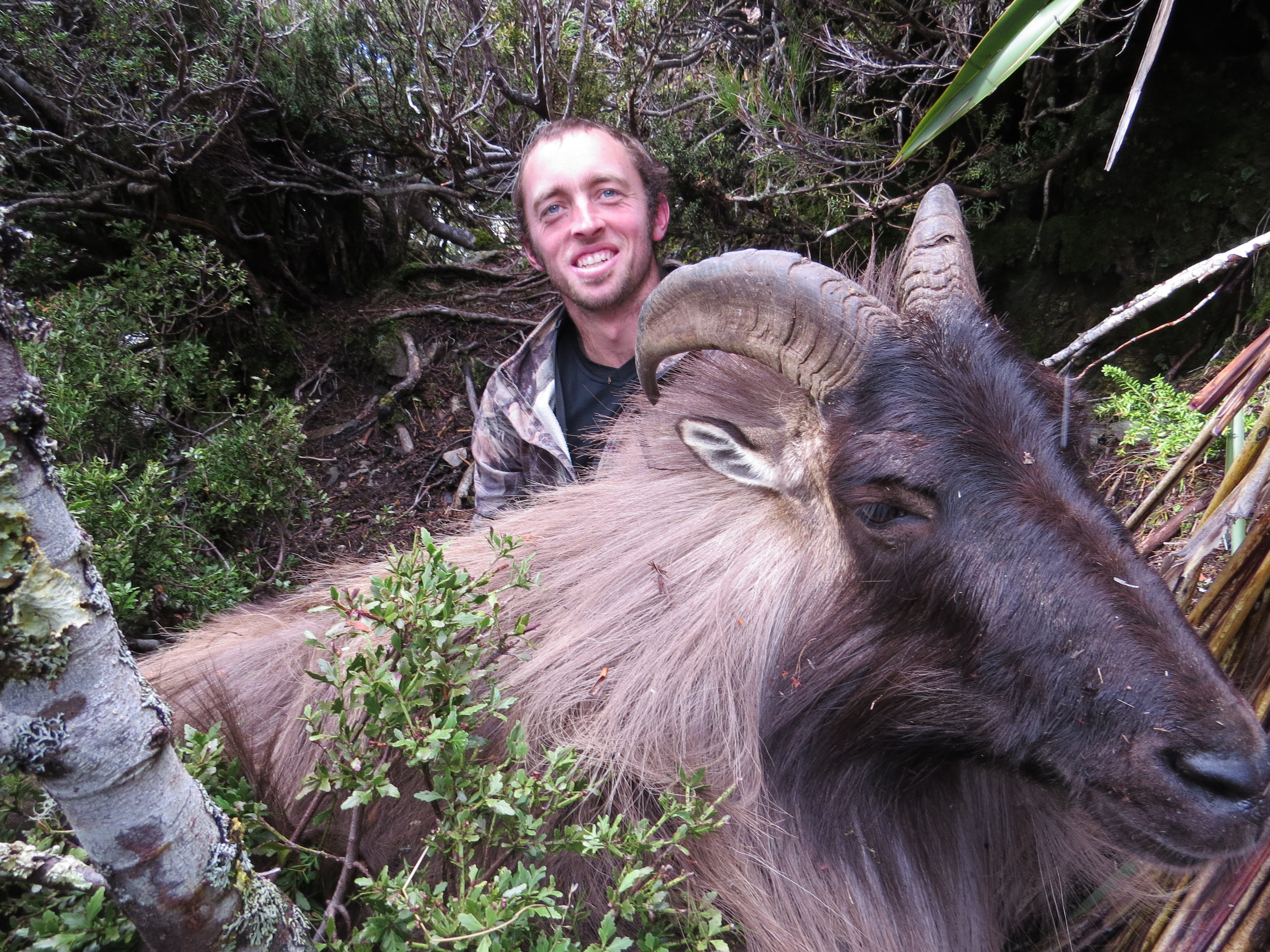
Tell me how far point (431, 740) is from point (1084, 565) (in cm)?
167

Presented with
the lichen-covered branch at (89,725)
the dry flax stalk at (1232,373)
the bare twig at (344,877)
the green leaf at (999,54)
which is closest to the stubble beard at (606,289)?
the green leaf at (999,54)

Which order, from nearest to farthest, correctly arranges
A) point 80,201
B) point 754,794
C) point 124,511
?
point 754,794, point 124,511, point 80,201

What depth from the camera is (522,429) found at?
176 inches

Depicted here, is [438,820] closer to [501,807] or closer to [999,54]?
[501,807]

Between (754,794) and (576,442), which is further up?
(576,442)

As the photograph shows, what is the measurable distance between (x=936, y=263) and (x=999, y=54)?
27.6 inches

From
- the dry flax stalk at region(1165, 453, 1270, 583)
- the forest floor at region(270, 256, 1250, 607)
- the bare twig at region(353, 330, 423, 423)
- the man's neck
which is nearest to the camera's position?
the dry flax stalk at region(1165, 453, 1270, 583)

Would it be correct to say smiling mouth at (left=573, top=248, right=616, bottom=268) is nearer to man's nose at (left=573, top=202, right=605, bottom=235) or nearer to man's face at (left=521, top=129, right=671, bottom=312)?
man's face at (left=521, top=129, right=671, bottom=312)

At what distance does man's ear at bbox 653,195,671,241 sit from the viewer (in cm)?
472

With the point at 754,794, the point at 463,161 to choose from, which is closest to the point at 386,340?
the point at 463,161

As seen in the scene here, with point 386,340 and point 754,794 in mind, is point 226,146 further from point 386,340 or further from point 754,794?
point 754,794

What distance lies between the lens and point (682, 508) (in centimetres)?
262

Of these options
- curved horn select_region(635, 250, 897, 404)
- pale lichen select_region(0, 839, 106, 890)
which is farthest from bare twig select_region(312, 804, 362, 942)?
curved horn select_region(635, 250, 897, 404)

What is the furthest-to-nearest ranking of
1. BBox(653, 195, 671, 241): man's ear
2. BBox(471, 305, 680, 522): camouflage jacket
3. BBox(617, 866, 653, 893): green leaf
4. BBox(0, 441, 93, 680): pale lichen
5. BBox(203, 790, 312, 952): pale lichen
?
BBox(653, 195, 671, 241): man's ear → BBox(471, 305, 680, 522): camouflage jacket → BBox(617, 866, 653, 893): green leaf → BBox(203, 790, 312, 952): pale lichen → BBox(0, 441, 93, 680): pale lichen
